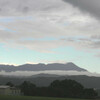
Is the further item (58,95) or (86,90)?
(86,90)

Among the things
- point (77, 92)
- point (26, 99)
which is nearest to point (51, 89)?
point (77, 92)

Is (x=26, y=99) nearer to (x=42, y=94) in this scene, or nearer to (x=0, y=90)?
(x=42, y=94)

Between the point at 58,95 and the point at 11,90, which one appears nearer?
the point at 58,95

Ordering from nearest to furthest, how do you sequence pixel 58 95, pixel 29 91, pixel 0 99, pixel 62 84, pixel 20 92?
pixel 0 99 → pixel 58 95 → pixel 29 91 → pixel 20 92 → pixel 62 84

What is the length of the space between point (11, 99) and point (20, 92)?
174 ft

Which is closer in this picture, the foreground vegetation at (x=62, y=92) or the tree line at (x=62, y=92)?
the foreground vegetation at (x=62, y=92)

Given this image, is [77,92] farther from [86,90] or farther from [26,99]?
[26,99]

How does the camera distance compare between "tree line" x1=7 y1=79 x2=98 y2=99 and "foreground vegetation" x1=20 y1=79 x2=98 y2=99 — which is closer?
"foreground vegetation" x1=20 y1=79 x2=98 y2=99

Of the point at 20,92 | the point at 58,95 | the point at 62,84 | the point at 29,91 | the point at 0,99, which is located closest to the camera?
the point at 0,99

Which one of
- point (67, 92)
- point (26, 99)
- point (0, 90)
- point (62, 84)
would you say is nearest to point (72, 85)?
point (62, 84)

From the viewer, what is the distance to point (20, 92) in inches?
5330

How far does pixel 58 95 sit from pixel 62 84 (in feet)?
104

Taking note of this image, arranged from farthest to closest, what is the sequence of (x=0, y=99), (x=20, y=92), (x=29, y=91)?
(x=20, y=92) → (x=29, y=91) → (x=0, y=99)

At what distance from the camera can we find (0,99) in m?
79.2
